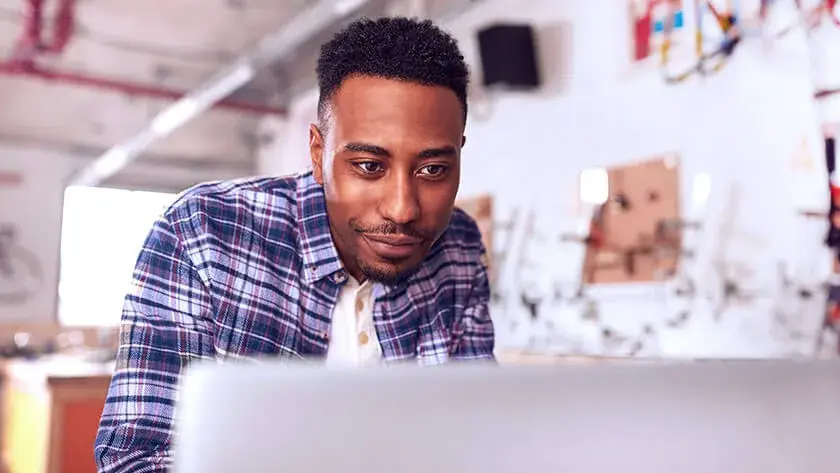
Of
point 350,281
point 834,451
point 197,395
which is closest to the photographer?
point 197,395

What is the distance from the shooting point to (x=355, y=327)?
3.59 feet

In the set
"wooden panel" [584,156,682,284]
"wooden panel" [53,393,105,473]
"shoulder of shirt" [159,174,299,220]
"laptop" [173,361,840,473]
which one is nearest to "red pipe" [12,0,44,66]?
"wooden panel" [53,393,105,473]

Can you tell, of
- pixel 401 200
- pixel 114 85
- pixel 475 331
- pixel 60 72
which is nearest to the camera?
pixel 401 200

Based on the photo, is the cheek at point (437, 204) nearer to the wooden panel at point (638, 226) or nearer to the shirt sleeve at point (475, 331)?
the shirt sleeve at point (475, 331)

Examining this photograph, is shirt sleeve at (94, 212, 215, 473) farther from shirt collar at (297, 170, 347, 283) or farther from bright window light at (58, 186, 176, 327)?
bright window light at (58, 186, 176, 327)

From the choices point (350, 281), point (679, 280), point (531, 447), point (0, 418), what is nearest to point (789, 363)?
point (531, 447)

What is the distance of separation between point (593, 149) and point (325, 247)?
76.1 inches

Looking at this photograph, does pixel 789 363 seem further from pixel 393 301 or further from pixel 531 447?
pixel 393 301

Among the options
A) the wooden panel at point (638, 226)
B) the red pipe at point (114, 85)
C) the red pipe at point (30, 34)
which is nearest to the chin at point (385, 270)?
the wooden panel at point (638, 226)

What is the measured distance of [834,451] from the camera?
437 millimetres

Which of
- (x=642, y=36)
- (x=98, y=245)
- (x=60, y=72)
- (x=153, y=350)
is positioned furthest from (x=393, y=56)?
(x=98, y=245)

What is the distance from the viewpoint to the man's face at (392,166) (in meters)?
0.83

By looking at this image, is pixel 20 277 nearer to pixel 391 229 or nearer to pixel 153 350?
pixel 153 350

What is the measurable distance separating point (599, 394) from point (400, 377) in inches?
4.3
